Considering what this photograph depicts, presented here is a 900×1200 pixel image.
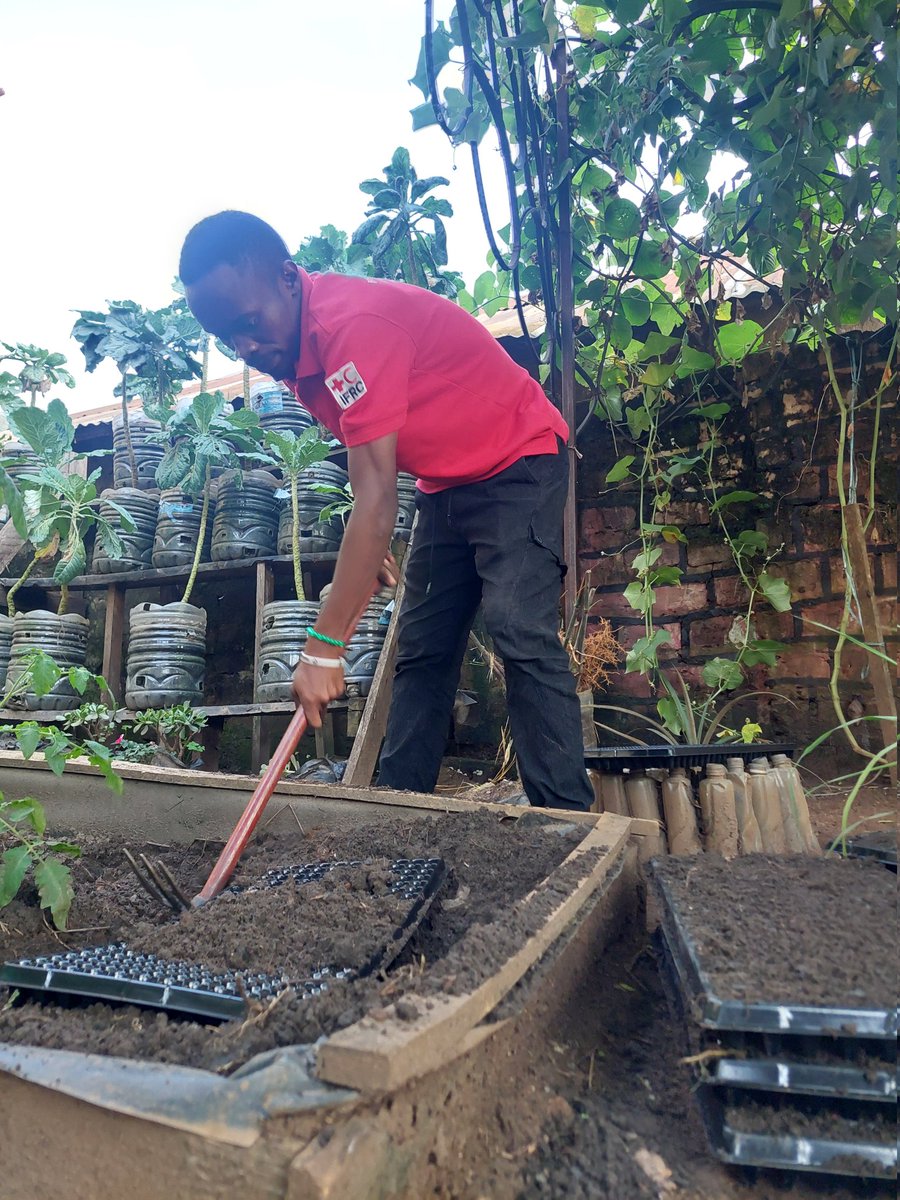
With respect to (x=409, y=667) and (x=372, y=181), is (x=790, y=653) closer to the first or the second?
(x=409, y=667)

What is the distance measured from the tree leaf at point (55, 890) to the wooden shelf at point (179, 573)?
275cm

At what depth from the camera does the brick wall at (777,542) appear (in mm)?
2980

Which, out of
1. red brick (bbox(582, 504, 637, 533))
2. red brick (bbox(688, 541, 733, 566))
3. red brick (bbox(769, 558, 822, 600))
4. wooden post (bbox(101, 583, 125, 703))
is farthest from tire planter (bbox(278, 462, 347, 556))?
red brick (bbox(769, 558, 822, 600))

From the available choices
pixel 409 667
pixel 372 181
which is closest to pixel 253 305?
pixel 409 667

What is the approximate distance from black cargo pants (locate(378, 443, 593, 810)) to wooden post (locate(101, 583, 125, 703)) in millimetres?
2592

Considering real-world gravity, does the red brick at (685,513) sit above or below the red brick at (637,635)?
above

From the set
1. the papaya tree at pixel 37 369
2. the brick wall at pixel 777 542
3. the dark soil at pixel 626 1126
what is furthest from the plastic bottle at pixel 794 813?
the papaya tree at pixel 37 369

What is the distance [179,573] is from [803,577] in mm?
3053

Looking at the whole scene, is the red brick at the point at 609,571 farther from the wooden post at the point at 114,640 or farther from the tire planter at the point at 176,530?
the wooden post at the point at 114,640

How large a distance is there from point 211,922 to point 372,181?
394cm

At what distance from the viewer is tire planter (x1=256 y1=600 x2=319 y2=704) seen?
3592mm

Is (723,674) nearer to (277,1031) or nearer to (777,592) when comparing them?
(777,592)

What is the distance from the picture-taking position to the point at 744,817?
180cm

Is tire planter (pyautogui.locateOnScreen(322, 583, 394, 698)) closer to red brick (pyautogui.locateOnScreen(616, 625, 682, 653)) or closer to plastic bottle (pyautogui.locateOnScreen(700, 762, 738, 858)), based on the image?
red brick (pyautogui.locateOnScreen(616, 625, 682, 653))
